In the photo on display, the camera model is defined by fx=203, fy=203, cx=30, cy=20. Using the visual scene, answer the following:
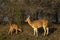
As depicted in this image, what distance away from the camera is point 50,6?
11.6 m

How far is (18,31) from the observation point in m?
11.1

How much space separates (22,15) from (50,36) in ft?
9.57

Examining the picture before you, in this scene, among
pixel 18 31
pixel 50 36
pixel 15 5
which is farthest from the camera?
pixel 15 5

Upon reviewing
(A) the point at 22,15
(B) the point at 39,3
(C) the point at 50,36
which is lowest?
(C) the point at 50,36

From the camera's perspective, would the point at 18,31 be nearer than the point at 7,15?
Yes

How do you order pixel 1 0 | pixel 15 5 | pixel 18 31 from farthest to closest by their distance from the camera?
pixel 1 0 < pixel 15 5 < pixel 18 31

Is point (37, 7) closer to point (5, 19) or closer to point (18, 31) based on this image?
point (18, 31)

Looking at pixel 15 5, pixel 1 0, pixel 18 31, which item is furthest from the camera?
pixel 1 0

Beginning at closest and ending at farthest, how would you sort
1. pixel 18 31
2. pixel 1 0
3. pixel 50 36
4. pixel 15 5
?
1. pixel 50 36
2. pixel 18 31
3. pixel 15 5
4. pixel 1 0

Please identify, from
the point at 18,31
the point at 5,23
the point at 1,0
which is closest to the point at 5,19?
the point at 5,23

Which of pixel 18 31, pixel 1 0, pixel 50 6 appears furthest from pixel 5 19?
pixel 50 6

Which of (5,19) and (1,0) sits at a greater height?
(1,0)

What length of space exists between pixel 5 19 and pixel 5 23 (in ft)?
1.17

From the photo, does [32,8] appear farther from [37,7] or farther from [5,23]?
[5,23]
